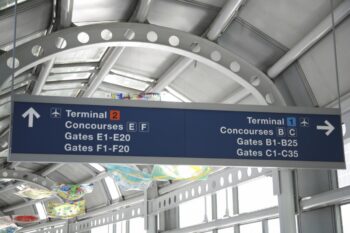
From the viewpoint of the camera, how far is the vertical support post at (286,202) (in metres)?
9.43

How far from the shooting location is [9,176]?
→ 795 inches

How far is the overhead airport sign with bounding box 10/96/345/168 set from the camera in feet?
17.9

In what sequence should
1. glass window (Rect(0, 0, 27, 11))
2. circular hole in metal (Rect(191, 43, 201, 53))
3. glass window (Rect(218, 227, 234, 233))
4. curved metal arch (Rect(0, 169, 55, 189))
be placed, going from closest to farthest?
glass window (Rect(0, 0, 27, 11))
circular hole in metal (Rect(191, 43, 201, 53))
glass window (Rect(218, 227, 234, 233))
curved metal arch (Rect(0, 169, 55, 189))

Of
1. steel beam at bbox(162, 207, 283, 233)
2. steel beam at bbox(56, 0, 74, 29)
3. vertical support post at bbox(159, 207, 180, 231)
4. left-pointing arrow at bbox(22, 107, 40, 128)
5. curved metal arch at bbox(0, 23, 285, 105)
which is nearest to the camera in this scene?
left-pointing arrow at bbox(22, 107, 40, 128)

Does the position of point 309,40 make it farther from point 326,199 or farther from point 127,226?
point 127,226

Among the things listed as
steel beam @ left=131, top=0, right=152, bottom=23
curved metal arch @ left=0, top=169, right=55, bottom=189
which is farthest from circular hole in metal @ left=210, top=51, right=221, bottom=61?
curved metal arch @ left=0, top=169, right=55, bottom=189

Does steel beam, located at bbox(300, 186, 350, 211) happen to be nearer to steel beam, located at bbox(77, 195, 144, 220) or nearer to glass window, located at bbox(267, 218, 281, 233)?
glass window, located at bbox(267, 218, 281, 233)

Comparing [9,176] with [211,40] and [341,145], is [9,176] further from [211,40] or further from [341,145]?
[341,145]

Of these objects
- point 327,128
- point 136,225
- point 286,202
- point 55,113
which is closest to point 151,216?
point 136,225

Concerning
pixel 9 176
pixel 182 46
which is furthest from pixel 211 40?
pixel 9 176

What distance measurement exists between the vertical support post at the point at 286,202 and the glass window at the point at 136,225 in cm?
1033

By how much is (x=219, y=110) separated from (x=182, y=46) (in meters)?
3.25

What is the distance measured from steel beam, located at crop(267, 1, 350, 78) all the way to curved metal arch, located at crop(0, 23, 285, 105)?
0.46 m

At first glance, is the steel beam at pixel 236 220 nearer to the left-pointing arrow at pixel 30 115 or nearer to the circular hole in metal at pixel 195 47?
the circular hole in metal at pixel 195 47
